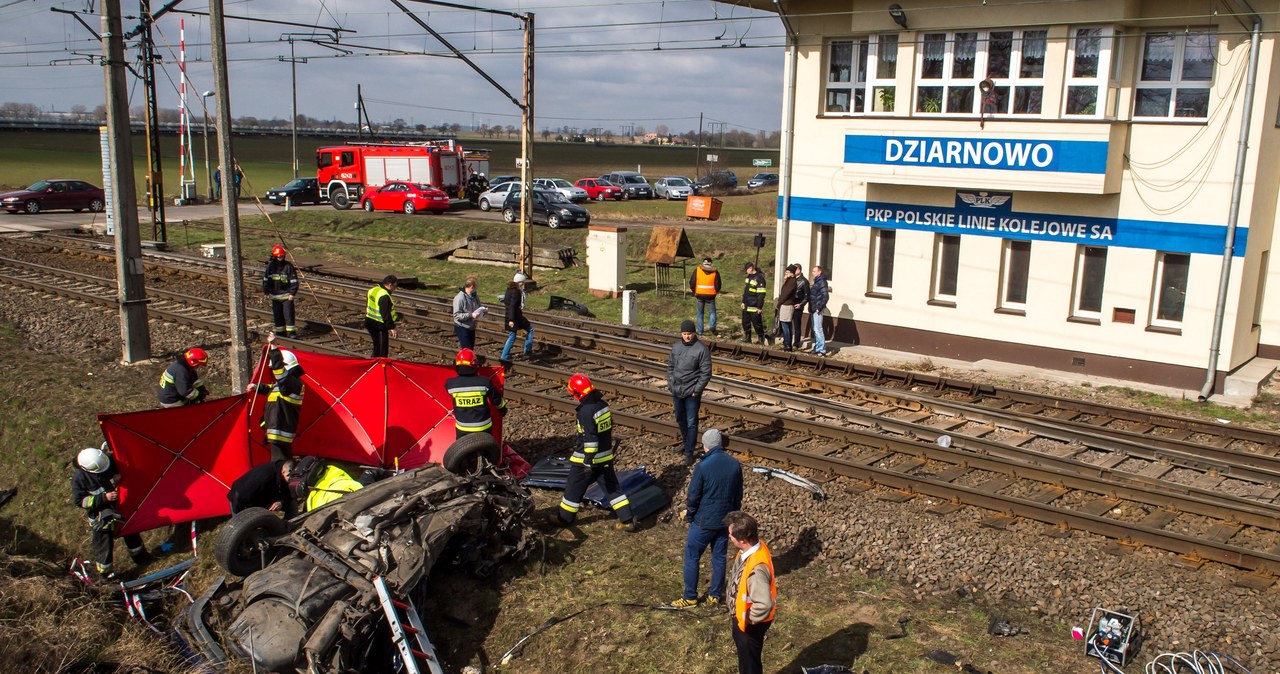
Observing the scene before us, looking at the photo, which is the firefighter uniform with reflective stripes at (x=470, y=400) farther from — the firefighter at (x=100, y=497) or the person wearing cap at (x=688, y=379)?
the firefighter at (x=100, y=497)

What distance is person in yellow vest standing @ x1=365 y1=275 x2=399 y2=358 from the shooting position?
1455 cm

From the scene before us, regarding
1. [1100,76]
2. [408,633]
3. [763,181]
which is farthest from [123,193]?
[763,181]

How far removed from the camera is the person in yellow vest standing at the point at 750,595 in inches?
257

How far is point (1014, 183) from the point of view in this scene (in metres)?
16.1

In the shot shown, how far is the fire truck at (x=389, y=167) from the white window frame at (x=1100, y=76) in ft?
101

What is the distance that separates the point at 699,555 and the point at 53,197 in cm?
3970

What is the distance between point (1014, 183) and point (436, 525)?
12.0 m

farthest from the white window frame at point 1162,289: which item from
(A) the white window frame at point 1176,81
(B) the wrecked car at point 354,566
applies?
(B) the wrecked car at point 354,566

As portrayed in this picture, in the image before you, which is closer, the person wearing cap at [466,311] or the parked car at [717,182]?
the person wearing cap at [466,311]

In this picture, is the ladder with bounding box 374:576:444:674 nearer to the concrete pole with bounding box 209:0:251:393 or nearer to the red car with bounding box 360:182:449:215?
the concrete pole with bounding box 209:0:251:393

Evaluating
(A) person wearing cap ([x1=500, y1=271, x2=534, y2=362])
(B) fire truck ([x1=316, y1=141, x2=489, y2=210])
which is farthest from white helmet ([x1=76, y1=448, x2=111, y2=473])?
(B) fire truck ([x1=316, y1=141, x2=489, y2=210])

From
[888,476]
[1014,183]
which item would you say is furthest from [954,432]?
[1014,183]

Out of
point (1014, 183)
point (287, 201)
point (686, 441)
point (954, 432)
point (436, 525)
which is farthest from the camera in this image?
point (287, 201)

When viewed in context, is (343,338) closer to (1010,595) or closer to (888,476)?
(888,476)
